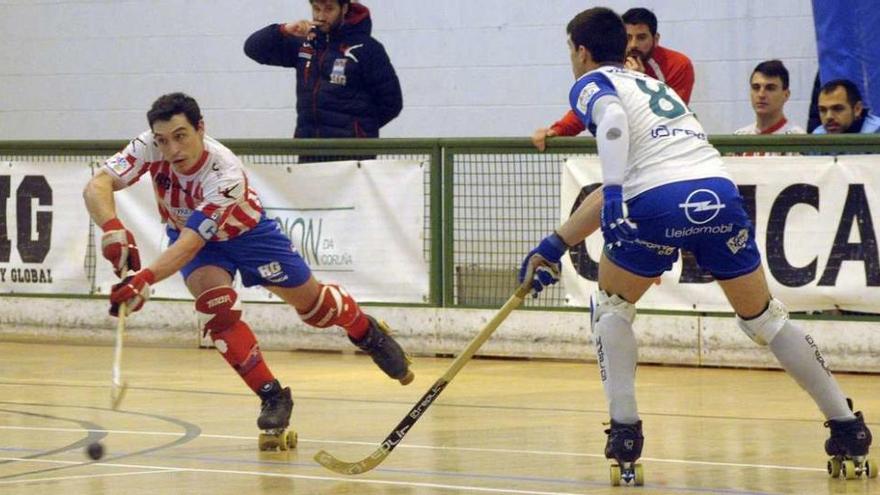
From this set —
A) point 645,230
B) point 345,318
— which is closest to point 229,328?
point 345,318

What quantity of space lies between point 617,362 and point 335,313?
2106mm

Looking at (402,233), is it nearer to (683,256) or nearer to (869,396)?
(683,256)

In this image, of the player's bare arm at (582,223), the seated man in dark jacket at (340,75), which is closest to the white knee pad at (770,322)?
the player's bare arm at (582,223)

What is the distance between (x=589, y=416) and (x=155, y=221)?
4.58m

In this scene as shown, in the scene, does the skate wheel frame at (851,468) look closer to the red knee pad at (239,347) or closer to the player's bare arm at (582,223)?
the player's bare arm at (582,223)

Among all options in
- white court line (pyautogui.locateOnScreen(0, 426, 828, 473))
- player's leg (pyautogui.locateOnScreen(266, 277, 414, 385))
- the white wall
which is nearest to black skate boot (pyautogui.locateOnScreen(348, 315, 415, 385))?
player's leg (pyautogui.locateOnScreen(266, 277, 414, 385))

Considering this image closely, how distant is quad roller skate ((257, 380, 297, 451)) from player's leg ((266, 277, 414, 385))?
655 millimetres

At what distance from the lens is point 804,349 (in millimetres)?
6820

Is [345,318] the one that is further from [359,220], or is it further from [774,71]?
[774,71]

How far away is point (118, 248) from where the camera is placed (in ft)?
25.8

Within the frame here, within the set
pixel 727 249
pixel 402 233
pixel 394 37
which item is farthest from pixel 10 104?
pixel 727 249

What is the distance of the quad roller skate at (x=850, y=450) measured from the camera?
6.80m

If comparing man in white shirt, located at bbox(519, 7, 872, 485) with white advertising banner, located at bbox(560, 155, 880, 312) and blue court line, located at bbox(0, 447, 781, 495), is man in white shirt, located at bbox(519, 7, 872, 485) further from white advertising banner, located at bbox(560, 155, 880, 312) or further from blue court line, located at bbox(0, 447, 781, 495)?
white advertising banner, located at bbox(560, 155, 880, 312)

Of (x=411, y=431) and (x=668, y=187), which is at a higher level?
(x=668, y=187)
